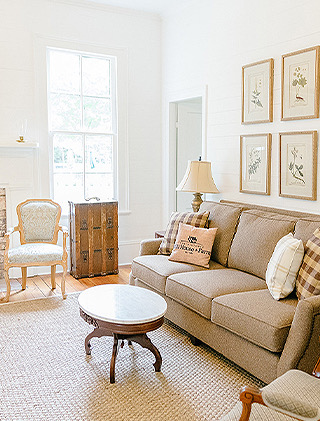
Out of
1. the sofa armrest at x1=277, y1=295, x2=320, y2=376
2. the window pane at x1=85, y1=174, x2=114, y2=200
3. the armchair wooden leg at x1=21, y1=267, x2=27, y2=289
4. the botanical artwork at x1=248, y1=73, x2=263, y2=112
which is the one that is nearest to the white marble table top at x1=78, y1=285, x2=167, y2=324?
the sofa armrest at x1=277, y1=295, x2=320, y2=376

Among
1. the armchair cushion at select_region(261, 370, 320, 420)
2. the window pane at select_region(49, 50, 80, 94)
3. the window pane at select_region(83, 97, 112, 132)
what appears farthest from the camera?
the window pane at select_region(83, 97, 112, 132)

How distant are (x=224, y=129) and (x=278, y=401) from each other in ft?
10.6

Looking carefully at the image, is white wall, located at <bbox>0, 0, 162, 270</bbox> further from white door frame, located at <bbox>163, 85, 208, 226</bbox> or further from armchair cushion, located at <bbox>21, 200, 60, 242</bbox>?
armchair cushion, located at <bbox>21, 200, 60, 242</bbox>

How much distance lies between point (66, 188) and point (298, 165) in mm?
2763

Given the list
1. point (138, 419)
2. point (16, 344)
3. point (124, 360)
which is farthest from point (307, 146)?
→ point (16, 344)

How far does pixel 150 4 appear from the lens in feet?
16.8

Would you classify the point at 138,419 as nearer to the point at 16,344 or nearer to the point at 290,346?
the point at 290,346

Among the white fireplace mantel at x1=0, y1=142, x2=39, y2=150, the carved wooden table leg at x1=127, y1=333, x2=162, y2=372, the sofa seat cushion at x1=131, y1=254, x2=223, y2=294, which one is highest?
the white fireplace mantel at x1=0, y1=142, x2=39, y2=150

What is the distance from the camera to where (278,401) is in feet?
5.41

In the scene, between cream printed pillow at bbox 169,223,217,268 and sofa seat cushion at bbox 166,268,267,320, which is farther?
cream printed pillow at bbox 169,223,217,268

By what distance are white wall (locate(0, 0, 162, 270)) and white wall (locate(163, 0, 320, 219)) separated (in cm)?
32

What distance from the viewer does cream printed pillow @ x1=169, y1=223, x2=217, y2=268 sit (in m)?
3.66

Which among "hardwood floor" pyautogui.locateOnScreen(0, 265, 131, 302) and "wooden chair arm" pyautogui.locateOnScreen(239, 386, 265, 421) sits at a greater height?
"wooden chair arm" pyautogui.locateOnScreen(239, 386, 265, 421)

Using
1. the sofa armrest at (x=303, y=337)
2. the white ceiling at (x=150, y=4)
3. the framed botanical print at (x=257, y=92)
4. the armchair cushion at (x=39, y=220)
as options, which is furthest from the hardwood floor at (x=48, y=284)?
the white ceiling at (x=150, y=4)
